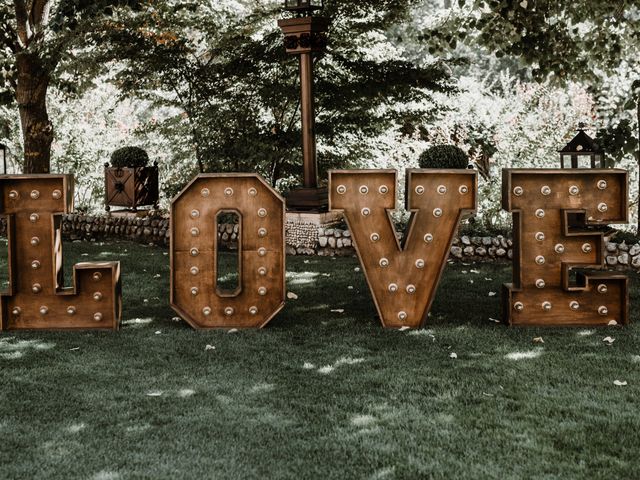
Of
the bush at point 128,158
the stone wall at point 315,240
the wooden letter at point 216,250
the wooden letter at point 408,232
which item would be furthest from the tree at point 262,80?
the wooden letter at point 216,250

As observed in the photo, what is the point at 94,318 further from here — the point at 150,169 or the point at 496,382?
the point at 150,169

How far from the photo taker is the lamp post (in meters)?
9.32

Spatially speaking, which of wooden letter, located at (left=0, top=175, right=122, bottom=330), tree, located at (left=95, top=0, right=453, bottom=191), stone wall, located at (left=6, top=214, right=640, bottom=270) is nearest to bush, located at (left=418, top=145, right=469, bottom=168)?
tree, located at (left=95, top=0, right=453, bottom=191)

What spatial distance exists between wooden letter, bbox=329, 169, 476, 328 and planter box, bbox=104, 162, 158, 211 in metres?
7.04

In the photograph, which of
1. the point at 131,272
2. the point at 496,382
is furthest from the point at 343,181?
the point at 131,272

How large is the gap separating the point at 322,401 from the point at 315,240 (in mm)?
5624

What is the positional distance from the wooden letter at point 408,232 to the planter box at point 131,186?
277 inches

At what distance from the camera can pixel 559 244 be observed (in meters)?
5.70

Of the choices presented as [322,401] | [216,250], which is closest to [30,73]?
[216,250]

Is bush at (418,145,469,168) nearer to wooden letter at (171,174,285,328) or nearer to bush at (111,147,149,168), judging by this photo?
bush at (111,147,149,168)

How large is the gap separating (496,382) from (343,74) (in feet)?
24.3

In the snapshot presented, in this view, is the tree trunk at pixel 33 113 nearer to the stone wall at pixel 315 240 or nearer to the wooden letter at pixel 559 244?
the stone wall at pixel 315 240

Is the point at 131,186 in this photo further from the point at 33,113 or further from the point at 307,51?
the point at 307,51

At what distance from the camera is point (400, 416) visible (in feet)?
13.0
